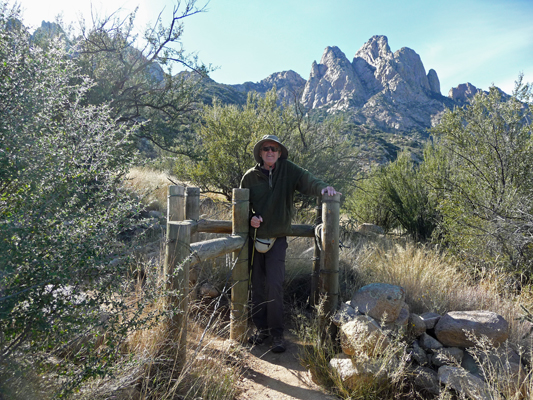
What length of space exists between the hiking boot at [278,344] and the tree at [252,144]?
4296 mm

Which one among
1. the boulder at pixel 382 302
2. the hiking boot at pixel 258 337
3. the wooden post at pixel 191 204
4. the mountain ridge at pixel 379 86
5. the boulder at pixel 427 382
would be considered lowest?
the hiking boot at pixel 258 337

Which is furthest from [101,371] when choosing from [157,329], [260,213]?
[260,213]

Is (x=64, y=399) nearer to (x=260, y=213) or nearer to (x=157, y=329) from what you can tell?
(x=157, y=329)

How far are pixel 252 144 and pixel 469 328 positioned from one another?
510cm

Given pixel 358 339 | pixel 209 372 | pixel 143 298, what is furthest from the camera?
pixel 358 339

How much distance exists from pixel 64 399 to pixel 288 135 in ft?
23.5

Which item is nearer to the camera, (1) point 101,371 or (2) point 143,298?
(1) point 101,371

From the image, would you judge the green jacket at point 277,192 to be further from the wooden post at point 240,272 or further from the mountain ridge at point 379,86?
the mountain ridge at point 379,86

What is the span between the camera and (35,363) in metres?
1.68

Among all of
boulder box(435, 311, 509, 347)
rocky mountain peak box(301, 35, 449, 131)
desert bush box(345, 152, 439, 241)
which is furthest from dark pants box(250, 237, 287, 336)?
rocky mountain peak box(301, 35, 449, 131)

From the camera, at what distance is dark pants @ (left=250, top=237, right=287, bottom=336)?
146 inches

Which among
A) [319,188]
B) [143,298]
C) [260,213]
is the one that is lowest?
[143,298]

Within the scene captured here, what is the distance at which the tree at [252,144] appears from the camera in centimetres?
755

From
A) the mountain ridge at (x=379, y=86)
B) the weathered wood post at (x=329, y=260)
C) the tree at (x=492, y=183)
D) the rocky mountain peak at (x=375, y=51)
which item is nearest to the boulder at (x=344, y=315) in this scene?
the weathered wood post at (x=329, y=260)
